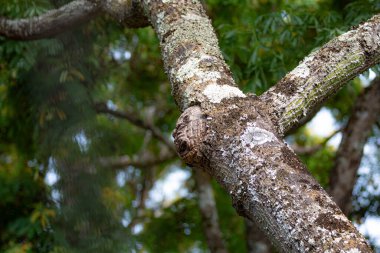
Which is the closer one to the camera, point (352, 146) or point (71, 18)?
point (71, 18)

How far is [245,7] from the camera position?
3895mm

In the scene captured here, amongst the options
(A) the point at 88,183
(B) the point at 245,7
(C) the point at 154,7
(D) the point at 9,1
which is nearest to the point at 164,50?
(C) the point at 154,7

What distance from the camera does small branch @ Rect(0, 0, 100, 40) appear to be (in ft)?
7.43

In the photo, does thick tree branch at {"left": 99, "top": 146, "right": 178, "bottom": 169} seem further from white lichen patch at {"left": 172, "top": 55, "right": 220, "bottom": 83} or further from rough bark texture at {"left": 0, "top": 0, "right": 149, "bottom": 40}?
white lichen patch at {"left": 172, "top": 55, "right": 220, "bottom": 83}

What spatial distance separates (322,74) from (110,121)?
3.45 feet

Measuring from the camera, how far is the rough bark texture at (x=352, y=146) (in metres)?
3.80

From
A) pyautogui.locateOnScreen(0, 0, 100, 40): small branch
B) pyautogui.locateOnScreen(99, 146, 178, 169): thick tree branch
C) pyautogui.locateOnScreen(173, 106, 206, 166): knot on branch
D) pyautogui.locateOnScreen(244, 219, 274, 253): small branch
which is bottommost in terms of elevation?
pyautogui.locateOnScreen(99, 146, 178, 169): thick tree branch

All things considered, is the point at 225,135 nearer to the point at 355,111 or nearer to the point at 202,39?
the point at 202,39

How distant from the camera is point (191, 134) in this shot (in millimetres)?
1423

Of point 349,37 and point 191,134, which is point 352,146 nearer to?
point 349,37

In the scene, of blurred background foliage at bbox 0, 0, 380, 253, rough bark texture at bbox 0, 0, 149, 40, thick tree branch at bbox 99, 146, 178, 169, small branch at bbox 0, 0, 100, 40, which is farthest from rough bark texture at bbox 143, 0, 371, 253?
thick tree branch at bbox 99, 146, 178, 169

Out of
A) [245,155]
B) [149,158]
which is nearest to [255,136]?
[245,155]

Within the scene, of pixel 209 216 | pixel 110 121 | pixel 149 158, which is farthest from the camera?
pixel 149 158

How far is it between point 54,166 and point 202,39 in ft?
1.92
